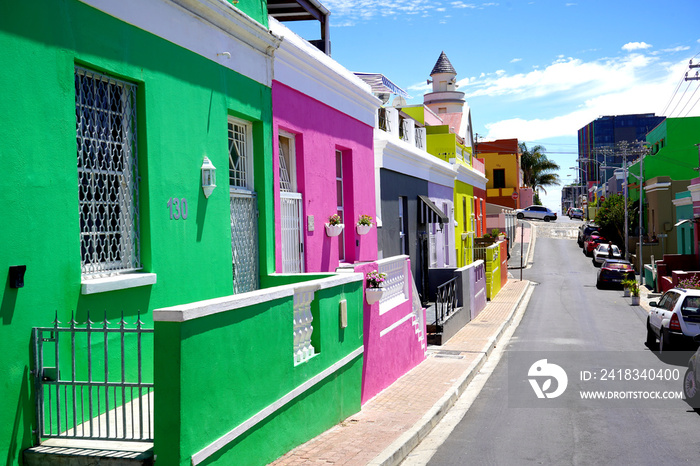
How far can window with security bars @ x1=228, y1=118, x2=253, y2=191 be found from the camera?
9.41m

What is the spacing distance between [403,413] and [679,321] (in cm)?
803

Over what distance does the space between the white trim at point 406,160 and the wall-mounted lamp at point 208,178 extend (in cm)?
954

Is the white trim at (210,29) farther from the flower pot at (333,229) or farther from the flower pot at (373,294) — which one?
the flower pot at (373,294)

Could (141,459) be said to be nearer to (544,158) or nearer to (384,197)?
(384,197)

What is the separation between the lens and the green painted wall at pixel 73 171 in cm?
523

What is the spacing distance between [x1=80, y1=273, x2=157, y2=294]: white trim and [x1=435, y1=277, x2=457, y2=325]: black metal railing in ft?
38.5

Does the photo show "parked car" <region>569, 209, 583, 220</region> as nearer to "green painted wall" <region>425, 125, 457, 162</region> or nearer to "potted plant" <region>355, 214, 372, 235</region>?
"green painted wall" <region>425, 125, 457, 162</region>

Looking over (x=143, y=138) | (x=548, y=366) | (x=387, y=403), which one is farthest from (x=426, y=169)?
(x=143, y=138)

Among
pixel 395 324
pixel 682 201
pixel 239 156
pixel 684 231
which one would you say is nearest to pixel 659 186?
pixel 682 201

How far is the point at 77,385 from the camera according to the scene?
5.50m

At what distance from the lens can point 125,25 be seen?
21.9 feet

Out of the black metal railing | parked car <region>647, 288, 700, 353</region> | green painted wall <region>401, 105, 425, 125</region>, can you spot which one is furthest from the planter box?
green painted wall <region>401, 105, 425, 125</region>

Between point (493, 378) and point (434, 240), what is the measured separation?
38.5ft

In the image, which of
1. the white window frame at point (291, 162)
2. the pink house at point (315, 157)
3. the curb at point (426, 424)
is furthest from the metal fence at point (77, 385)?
the white window frame at point (291, 162)
